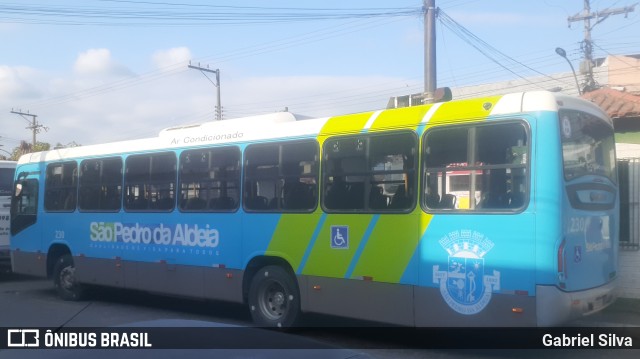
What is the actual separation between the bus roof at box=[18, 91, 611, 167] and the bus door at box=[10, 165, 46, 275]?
147 centimetres

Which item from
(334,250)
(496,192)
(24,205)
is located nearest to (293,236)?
(334,250)

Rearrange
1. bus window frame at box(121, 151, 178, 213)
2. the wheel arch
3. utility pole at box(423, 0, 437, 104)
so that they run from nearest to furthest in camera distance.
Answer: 1. the wheel arch
2. bus window frame at box(121, 151, 178, 213)
3. utility pole at box(423, 0, 437, 104)

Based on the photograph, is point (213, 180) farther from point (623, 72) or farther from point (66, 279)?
point (623, 72)

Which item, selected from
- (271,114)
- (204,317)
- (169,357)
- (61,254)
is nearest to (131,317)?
(204,317)

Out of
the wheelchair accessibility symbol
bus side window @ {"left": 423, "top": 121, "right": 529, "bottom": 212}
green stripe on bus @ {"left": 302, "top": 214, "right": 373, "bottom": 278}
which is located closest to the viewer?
bus side window @ {"left": 423, "top": 121, "right": 529, "bottom": 212}

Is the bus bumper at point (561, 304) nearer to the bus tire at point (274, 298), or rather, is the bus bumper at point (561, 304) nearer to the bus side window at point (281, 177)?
the bus side window at point (281, 177)

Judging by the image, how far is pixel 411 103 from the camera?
31.3 ft

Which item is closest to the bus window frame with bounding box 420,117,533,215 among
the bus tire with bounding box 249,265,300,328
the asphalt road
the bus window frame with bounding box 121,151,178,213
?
the asphalt road

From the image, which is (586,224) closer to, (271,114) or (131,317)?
(271,114)

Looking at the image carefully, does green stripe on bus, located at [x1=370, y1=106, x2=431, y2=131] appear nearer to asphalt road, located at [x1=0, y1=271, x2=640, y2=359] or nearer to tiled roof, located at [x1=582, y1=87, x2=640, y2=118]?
asphalt road, located at [x1=0, y1=271, x2=640, y2=359]

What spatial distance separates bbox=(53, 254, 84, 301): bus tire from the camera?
1308 centimetres

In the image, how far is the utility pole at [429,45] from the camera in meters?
15.6

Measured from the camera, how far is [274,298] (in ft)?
31.3

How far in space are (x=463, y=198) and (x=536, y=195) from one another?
87 centimetres
